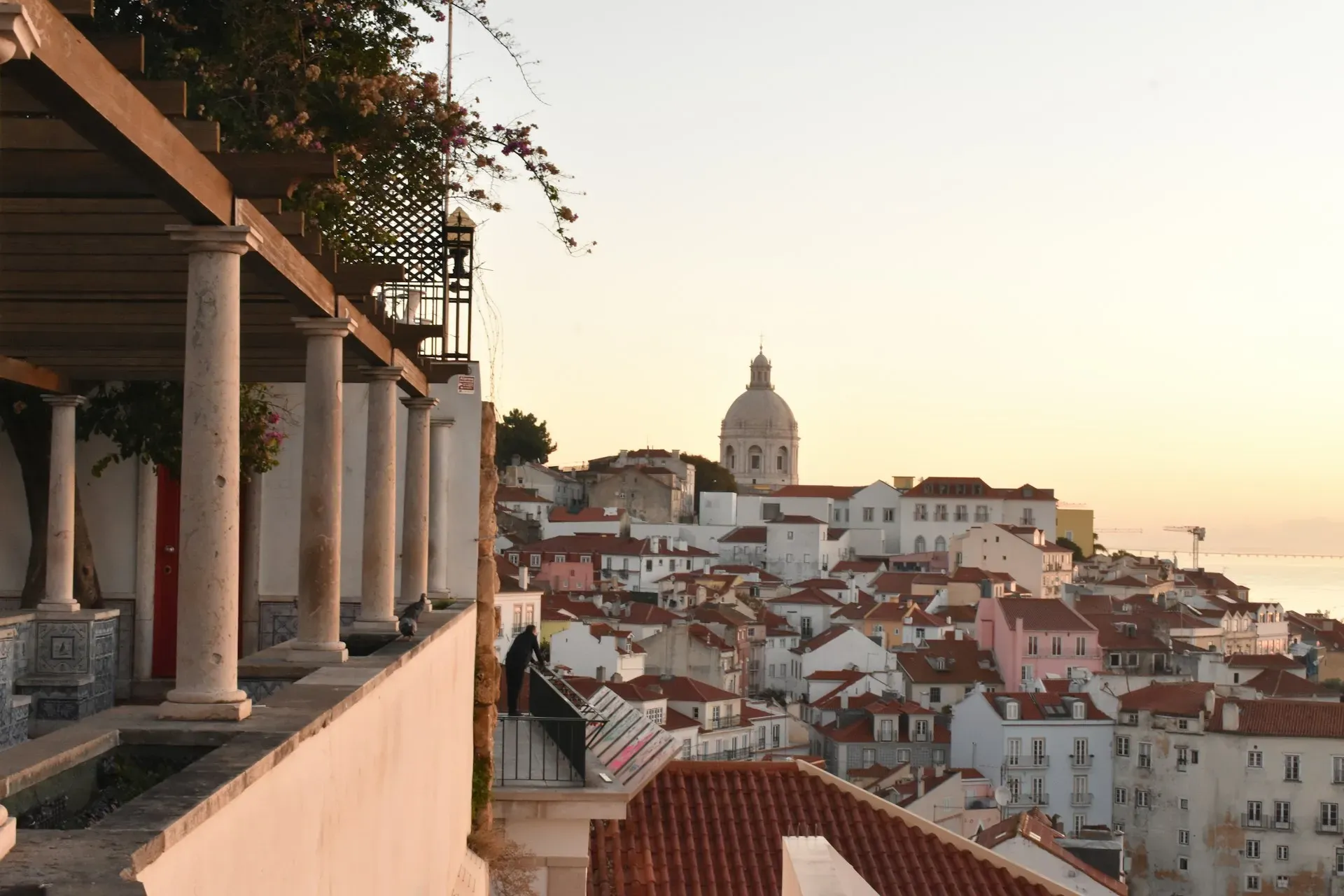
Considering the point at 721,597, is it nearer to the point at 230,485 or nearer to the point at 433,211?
the point at 433,211

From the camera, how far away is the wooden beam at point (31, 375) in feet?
23.5

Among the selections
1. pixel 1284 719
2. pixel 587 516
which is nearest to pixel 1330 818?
pixel 1284 719

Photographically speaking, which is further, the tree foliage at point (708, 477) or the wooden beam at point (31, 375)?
the tree foliage at point (708, 477)

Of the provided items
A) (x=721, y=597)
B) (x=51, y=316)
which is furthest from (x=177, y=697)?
(x=721, y=597)

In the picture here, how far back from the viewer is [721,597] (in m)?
81.1

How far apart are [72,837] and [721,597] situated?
3117 inches

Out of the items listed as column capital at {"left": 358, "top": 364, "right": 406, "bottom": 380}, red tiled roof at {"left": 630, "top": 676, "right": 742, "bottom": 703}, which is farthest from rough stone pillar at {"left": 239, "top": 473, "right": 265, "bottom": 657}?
red tiled roof at {"left": 630, "top": 676, "right": 742, "bottom": 703}

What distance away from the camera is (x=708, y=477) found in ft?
388

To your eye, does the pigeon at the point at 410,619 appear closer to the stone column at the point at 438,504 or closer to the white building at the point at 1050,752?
the stone column at the point at 438,504

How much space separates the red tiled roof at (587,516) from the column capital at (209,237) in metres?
91.0

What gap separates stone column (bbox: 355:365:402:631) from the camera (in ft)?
22.4

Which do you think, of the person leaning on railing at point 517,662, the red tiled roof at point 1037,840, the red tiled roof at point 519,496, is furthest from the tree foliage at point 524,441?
the person leaning on railing at point 517,662

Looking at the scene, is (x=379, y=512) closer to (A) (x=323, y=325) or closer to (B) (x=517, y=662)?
(A) (x=323, y=325)

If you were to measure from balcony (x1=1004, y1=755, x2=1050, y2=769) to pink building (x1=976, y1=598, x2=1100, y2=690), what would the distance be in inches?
388
